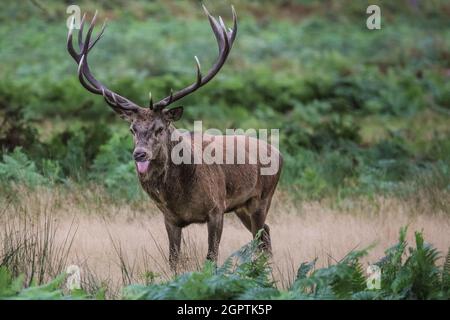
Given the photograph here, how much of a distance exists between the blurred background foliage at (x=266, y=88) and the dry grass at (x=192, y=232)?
0.58m

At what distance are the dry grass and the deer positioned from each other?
341 mm

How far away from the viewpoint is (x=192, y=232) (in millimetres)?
10773

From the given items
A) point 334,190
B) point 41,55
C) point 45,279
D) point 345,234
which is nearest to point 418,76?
point 41,55

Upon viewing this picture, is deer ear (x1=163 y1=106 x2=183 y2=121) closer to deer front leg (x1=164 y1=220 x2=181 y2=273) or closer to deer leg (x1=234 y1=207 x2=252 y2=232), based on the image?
deer front leg (x1=164 y1=220 x2=181 y2=273)

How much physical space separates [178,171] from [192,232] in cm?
158

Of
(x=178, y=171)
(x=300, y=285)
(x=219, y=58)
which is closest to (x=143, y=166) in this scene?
(x=178, y=171)

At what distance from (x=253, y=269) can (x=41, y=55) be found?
2139cm

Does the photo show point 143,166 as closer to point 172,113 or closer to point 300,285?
point 172,113

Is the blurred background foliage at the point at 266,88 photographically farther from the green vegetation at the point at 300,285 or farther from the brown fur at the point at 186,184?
the green vegetation at the point at 300,285

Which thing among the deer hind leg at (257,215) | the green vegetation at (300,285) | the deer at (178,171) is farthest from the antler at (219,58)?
the green vegetation at (300,285)

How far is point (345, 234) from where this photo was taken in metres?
10.4

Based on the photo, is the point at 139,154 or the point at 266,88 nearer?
the point at 139,154

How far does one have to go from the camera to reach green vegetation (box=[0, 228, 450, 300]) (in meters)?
6.81
